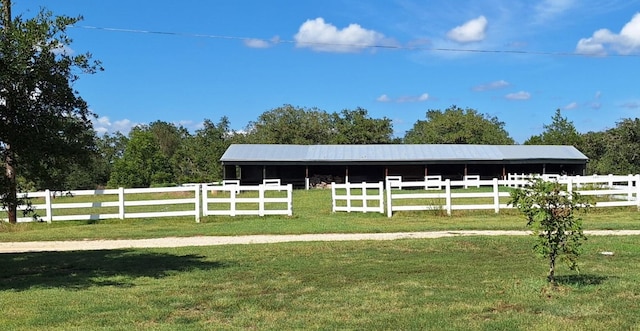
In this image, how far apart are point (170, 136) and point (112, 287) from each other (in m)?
105

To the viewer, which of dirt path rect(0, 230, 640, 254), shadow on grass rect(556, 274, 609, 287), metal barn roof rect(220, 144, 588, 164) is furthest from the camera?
metal barn roof rect(220, 144, 588, 164)

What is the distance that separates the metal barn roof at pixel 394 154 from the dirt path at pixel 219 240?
31.0 meters

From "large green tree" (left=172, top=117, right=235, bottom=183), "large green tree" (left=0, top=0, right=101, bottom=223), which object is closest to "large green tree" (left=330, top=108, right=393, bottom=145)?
"large green tree" (left=172, top=117, right=235, bottom=183)

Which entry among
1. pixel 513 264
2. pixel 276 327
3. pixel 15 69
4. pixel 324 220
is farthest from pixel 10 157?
pixel 324 220

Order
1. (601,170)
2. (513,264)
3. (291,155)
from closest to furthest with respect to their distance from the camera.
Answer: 1. (513,264)
2. (291,155)
3. (601,170)

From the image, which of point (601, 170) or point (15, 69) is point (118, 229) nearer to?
point (15, 69)

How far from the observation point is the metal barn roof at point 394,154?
4728cm

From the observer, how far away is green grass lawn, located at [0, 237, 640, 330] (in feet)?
19.7

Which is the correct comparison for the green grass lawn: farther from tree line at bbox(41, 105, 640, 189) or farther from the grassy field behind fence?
tree line at bbox(41, 105, 640, 189)

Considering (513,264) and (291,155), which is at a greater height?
(291,155)

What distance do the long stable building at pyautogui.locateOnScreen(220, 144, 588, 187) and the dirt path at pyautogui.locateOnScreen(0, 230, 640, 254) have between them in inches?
1214

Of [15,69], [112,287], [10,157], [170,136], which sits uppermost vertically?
[170,136]

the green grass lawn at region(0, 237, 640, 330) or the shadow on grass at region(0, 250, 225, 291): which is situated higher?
the green grass lawn at region(0, 237, 640, 330)

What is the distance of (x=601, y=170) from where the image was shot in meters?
60.6
